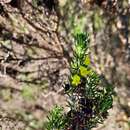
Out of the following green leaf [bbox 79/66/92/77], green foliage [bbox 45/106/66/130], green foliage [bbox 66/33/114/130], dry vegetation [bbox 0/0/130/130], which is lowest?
green foliage [bbox 45/106/66/130]

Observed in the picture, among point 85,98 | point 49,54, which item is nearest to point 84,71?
point 85,98

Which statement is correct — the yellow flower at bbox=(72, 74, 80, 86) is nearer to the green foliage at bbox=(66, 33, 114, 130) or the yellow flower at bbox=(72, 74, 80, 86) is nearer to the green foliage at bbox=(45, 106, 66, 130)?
the green foliage at bbox=(66, 33, 114, 130)

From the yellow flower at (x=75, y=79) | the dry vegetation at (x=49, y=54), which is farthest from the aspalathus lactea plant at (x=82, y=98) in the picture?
the dry vegetation at (x=49, y=54)

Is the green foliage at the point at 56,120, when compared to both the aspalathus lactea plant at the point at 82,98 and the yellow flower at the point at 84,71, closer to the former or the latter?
the aspalathus lactea plant at the point at 82,98

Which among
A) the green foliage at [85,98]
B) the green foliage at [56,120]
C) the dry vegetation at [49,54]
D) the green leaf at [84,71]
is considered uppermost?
the dry vegetation at [49,54]

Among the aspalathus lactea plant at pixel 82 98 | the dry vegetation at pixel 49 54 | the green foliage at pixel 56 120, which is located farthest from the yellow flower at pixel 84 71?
the dry vegetation at pixel 49 54

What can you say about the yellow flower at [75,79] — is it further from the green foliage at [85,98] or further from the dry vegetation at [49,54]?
the dry vegetation at [49,54]

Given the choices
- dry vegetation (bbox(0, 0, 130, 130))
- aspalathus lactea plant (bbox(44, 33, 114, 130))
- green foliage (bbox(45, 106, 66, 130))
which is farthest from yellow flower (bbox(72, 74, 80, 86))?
dry vegetation (bbox(0, 0, 130, 130))

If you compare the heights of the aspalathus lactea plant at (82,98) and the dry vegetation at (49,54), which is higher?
the dry vegetation at (49,54)

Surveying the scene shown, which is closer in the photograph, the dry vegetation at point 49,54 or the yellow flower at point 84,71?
the yellow flower at point 84,71

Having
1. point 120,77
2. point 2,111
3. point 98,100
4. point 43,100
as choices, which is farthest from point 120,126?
point 98,100
